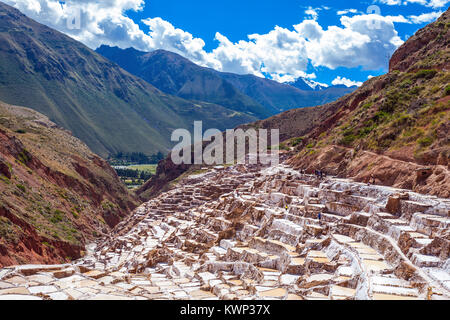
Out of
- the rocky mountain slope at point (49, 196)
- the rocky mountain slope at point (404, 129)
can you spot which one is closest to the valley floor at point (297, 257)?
the rocky mountain slope at point (404, 129)

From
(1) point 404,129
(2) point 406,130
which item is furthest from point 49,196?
(2) point 406,130

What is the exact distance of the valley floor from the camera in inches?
547

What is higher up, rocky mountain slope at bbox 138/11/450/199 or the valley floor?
rocky mountain slope at bbox 138/11/450/199

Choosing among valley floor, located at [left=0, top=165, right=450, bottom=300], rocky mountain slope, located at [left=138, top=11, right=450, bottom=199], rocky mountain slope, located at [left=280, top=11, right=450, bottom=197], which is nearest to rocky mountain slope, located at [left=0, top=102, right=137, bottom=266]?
valley floor, located at [left=0, top=165, right=450, bottom=300]

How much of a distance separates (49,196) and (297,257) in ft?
156

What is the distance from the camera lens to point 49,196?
57.2 metres

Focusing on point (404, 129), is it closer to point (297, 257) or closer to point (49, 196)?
point (297, 257)

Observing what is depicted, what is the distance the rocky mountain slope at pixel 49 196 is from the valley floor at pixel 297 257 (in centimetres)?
1441

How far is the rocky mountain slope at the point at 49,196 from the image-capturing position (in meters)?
39.5

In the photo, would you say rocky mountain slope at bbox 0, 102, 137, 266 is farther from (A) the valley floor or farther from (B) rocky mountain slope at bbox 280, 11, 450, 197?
(B) rocky mountain slope at bbox 280, 11, 450, 197

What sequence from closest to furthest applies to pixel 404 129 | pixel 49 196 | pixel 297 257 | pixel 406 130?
pixel 297 257
pixel 406 130
pixel 404 129
pixel 49 196

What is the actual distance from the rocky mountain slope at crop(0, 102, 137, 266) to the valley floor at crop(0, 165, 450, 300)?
14.4m

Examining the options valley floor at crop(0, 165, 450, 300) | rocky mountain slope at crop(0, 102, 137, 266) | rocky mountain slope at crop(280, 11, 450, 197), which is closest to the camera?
valley floor at crop(0, 165, 450, 300)

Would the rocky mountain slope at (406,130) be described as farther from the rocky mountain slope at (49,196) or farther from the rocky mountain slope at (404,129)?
the rocky mountain slope at (49,196)
